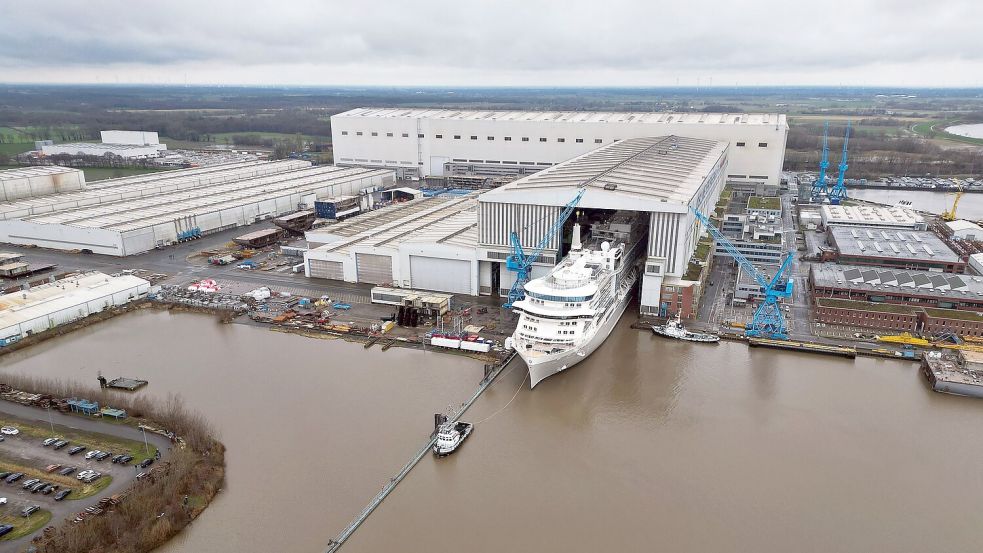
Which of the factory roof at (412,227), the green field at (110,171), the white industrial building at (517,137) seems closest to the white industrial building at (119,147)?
the green field at (110,171)

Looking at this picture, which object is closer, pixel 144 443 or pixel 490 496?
pixel 490 496

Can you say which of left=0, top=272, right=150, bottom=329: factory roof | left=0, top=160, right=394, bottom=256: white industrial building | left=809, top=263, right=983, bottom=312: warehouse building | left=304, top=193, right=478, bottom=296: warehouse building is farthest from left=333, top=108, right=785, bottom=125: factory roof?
left=0, top=272, right=150, bottom=329: factory roof

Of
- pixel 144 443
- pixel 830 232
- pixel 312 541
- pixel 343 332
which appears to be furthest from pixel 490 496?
pixel 830 232

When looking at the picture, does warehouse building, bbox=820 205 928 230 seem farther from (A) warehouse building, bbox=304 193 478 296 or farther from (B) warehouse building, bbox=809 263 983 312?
(A) warehouse building, bbox=304 193 478 296

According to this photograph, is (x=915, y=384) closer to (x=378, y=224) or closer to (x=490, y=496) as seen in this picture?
(x=490, y=496)

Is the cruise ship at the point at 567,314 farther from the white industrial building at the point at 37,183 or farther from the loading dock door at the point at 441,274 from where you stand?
the white industrial building at the point at 37,183
